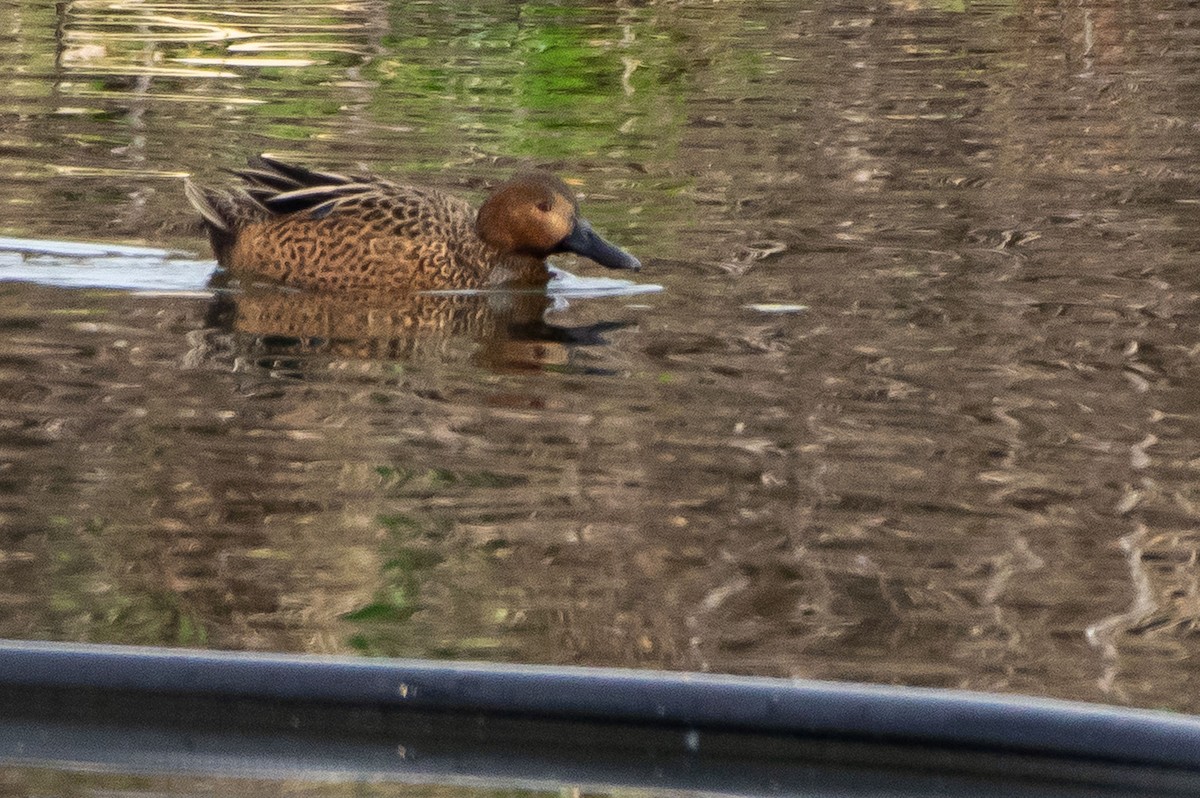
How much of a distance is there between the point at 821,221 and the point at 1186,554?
4.52 meters

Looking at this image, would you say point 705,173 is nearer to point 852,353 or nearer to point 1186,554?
point 852,353

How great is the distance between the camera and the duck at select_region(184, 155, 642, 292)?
27.9 ft

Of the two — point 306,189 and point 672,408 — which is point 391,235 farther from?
point 672,408

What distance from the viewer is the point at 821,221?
956cm

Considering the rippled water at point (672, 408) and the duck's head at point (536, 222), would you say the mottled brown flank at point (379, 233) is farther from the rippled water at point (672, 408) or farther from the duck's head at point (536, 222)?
the rippled water at point (672, 408)

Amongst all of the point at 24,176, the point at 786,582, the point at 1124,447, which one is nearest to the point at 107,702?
the point at 786,582

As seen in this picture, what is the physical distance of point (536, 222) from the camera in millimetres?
8539

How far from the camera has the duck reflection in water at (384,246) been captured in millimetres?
8266

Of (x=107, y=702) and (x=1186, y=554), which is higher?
(x=107, y=702)

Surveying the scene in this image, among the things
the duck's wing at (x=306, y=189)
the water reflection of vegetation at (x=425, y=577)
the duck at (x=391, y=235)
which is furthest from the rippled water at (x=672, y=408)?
the duck's wing at (x=306, y=189)

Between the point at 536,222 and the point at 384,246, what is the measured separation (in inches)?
21.1

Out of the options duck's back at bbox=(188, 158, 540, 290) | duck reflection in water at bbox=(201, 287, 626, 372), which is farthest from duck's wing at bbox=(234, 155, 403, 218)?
duck reflection in water at bbox=(201, 287, 626, 372)

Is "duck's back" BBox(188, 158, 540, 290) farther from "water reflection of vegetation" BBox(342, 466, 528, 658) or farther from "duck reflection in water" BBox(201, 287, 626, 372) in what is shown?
"water reflection of vegetation" BBox(342, 466, 528, 658)

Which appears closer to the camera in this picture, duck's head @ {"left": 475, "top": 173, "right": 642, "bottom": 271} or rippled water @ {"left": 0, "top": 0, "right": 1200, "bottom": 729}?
rippled water @ {"left": 0, "top": 0, "right": 1200, "bottom": 729}
